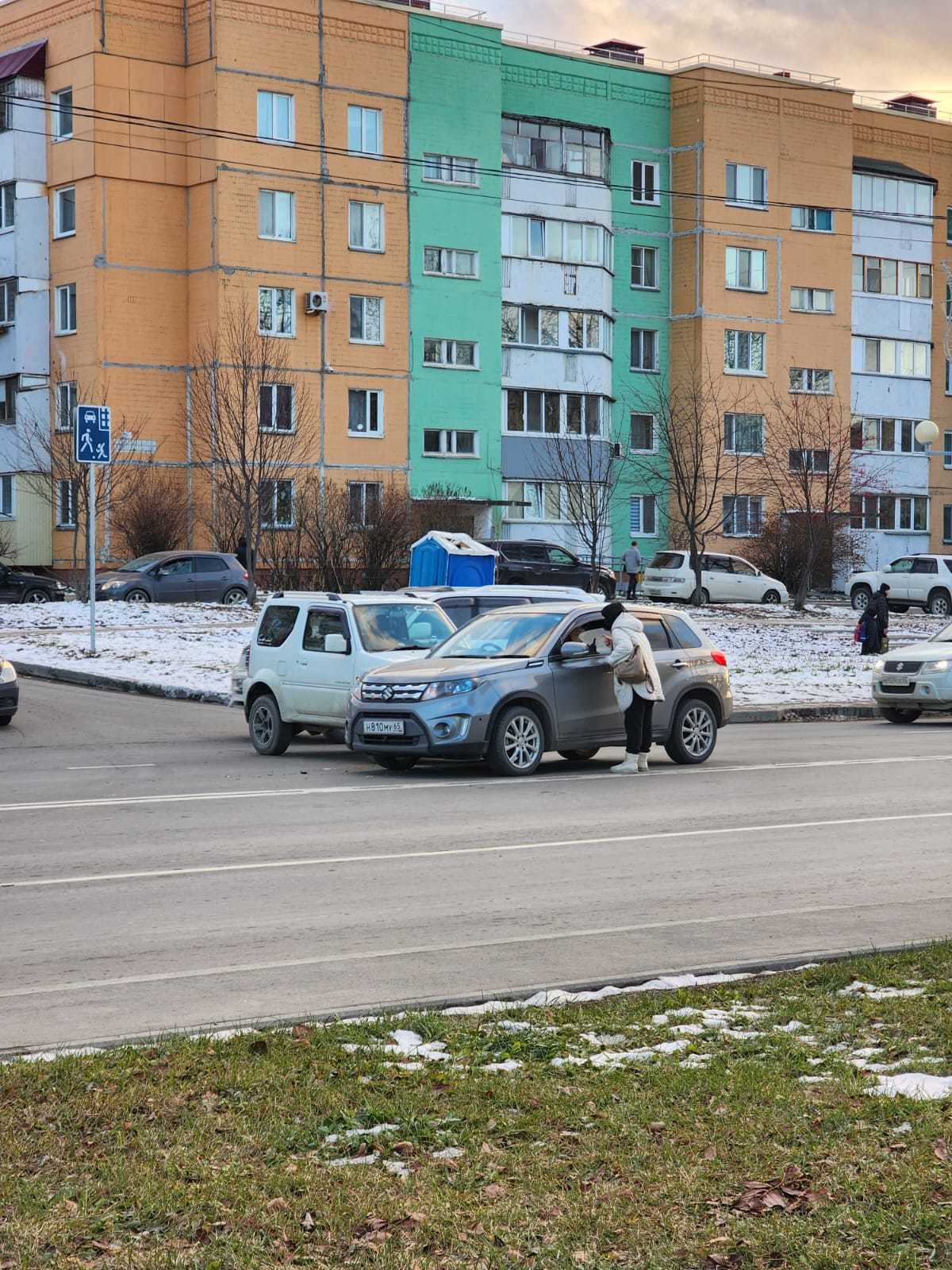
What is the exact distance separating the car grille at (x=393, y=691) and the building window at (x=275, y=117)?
39950mm

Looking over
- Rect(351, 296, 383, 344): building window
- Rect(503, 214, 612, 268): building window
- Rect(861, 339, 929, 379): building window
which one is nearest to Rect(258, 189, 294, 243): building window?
Rect(351, 296, 383, 344): building window

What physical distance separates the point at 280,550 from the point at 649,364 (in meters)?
21.1

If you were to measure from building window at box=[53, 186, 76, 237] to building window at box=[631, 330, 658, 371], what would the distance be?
21164 mm

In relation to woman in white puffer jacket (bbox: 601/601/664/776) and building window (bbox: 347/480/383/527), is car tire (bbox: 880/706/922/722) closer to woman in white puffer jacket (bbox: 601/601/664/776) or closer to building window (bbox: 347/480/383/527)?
woman in white puffer jacket (bbox: 601/601/664/776)

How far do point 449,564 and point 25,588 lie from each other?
62.6 feet

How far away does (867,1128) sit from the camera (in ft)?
16.7

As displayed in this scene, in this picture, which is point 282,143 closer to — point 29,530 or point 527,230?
point 527,230

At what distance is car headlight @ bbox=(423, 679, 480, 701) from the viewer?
1625cm

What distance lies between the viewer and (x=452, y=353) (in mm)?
58250

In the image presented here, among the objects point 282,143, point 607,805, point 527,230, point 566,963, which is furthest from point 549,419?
point 566,963

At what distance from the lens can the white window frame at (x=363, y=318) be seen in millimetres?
55938

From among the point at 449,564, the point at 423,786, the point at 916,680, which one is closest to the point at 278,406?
the point at 449,564

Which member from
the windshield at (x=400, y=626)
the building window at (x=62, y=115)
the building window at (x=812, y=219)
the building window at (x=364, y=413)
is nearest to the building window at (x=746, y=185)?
the building window at (x=812, y=219)

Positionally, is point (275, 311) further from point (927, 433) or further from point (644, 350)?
point (927, 433)
